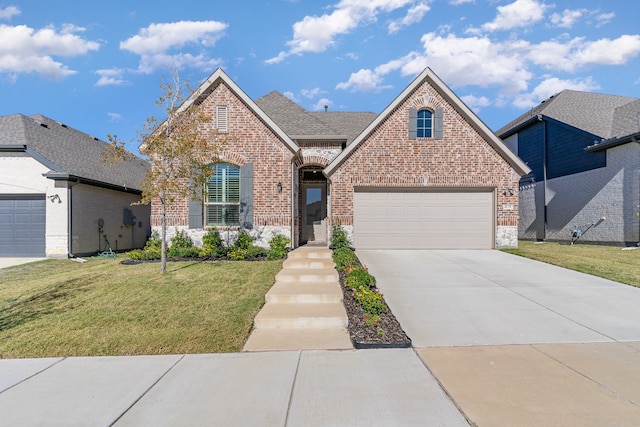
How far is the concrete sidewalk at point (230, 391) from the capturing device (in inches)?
115

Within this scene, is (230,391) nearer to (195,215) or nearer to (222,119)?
(195,215)

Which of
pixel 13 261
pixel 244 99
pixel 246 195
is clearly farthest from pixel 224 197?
pixel 13 261

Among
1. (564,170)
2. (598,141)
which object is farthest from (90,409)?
(564,170)

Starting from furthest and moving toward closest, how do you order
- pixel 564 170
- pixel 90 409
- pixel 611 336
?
pixel 564 170 → pixel 611 336 → pixel 90 409

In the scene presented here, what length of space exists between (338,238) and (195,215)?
4.96 m

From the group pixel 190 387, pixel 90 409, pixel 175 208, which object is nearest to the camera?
pixel 90 409

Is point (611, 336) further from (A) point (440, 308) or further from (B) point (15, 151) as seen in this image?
(B) point (15, 151)

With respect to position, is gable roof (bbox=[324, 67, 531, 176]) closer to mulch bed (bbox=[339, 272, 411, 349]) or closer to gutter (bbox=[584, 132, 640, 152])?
gutter (bbox=[584, 132, 640, 152])

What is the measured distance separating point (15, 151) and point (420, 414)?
15573mm

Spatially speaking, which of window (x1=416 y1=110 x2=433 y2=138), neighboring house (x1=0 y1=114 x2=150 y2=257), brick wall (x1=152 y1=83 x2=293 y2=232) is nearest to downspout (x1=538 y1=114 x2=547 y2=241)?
window (x1=416 y1=110 x2=433 y2=138)

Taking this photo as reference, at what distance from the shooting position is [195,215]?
11625mm

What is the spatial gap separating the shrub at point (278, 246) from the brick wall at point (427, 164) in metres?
2.14

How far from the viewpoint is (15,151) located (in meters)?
12.3

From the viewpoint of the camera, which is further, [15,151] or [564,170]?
[564,170]
